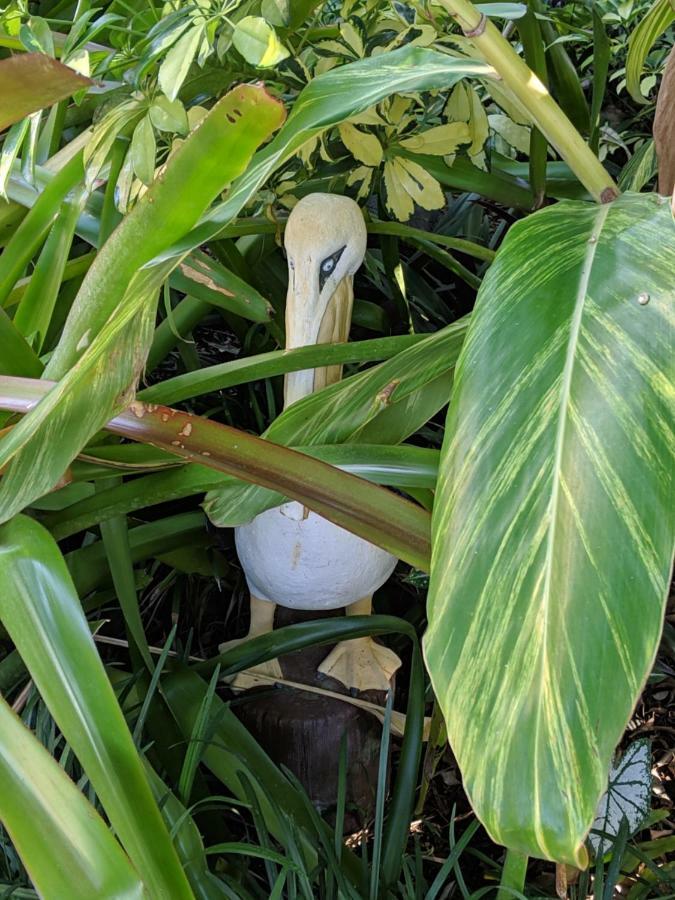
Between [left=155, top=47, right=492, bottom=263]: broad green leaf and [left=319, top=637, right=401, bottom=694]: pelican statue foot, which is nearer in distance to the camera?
[left=155, top=47, right=492, bottom=263]: broad green leaf

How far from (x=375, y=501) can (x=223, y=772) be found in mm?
371

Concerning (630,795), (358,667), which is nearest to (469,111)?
(358,667)

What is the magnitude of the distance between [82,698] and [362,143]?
496 mm

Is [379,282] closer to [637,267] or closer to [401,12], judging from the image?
[401,12]

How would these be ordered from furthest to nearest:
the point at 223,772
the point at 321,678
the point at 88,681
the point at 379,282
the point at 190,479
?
the point at 379,282 → the point at 321,678 → the point at 223,772 → the point at 190,479 → the point at 88,681

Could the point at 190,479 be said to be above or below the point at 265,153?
below

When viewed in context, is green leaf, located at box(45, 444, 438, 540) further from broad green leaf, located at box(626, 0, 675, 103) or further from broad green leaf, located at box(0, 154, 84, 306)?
broad green leaf, located at box(626, 0, 675, 103)

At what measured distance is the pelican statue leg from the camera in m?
0.81

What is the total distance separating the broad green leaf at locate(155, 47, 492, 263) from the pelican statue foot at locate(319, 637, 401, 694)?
518mm

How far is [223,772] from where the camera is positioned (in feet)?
2.23

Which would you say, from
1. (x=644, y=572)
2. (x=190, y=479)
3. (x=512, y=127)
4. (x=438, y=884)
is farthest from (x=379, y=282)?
(x=644, y=572)

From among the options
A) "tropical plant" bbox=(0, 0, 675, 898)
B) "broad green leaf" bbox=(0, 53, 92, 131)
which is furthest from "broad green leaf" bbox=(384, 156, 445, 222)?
"broad green leaf" bbox=(0, 53, 92, 131)

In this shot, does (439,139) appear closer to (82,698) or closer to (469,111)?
(469,111)

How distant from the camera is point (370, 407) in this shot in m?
0.52
